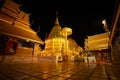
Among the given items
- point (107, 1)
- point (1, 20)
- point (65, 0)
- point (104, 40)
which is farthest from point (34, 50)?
point (104, 40)

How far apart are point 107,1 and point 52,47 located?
20.9 metres

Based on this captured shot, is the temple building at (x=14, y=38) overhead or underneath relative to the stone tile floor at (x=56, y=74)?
overhead

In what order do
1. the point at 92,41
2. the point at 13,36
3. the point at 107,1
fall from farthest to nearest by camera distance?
the point at 92,41 < the point at 107,1 < the point at 13,36

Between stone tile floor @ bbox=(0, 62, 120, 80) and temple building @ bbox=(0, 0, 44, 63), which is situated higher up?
temple building @ bbox=(0, 0, 44, 63)

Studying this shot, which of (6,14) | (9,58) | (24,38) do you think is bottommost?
(9,58)

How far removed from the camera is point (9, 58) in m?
8.85

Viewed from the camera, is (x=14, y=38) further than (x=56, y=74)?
Yes

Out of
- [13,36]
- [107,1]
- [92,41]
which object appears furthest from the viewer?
[92,41]

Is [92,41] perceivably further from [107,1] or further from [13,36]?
[13,36]

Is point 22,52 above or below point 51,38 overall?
below

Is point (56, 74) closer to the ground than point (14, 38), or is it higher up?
closer to the ground

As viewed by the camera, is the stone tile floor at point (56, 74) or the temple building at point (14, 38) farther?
the temple building at point (14, 38)

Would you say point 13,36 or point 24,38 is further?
point 24,38

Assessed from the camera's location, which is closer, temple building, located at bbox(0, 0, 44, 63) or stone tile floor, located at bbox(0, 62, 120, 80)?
stone tile floor, located at bbox(0, 62, 120, 80)
